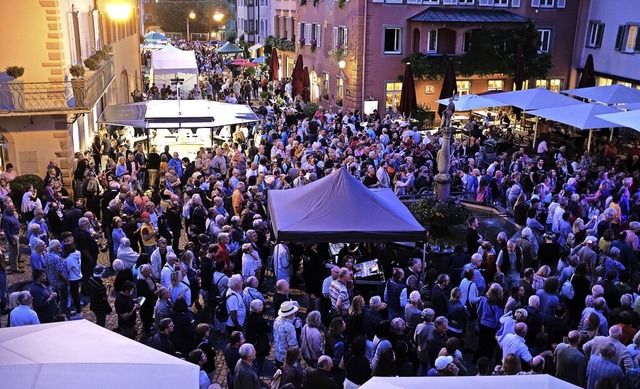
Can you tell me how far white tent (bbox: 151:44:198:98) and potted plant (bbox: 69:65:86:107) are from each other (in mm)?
18808

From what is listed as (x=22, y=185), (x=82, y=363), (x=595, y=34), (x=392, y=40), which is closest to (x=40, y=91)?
(x=22, y=185)

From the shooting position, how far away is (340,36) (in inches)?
1217

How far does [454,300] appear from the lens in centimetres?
917

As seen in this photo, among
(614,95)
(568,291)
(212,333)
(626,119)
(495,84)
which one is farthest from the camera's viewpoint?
(495,84)

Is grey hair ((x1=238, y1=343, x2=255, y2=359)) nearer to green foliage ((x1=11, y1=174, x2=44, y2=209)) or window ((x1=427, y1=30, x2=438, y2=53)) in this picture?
green foliage ((x1=11, y1=174, x2=44, y2=209))

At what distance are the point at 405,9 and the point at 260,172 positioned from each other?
51.7ft

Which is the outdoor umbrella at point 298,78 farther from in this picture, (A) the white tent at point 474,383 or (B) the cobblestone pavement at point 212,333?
(A) the white tent at point 474,383

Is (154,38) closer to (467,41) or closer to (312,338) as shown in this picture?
(467,41)

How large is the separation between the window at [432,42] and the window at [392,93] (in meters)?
2.03

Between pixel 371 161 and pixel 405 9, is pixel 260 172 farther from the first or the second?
pixel 405 9

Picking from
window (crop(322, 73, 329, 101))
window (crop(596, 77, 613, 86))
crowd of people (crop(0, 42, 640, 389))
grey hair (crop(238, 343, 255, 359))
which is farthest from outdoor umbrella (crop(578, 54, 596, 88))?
grey hair (crop(238, 343, 255, 359))

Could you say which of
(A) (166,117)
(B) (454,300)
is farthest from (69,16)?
(B) (454,300)

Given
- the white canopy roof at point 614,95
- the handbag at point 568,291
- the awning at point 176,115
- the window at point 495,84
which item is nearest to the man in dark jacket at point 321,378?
the handbag at point 568,291

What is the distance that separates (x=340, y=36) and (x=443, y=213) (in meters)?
18.3
